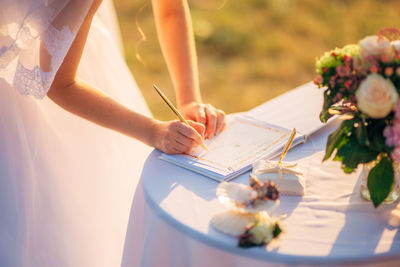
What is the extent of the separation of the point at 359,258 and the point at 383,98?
36 centimetres

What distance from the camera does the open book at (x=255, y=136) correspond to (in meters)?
1.31

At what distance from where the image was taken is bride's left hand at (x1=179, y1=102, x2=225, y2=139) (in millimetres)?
1507

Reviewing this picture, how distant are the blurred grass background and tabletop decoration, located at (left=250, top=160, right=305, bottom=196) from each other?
7.47 feet

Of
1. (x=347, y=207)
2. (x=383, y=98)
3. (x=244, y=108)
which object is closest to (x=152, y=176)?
(x=347, y=207)

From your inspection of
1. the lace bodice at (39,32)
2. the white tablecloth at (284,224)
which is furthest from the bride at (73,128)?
the white tablecloth at (284,224)

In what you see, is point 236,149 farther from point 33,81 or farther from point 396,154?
point 33,81

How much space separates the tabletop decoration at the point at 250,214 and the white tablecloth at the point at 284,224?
2cm

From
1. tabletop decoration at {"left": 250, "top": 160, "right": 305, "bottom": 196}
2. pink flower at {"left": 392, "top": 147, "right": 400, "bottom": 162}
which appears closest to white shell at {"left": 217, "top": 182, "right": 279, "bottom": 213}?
tabletop decoration at {"left": 250, "top": 160, "right": 305, "bottom": 196}

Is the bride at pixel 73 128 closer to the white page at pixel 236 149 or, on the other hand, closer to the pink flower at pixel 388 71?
the white page at pixel 236 149

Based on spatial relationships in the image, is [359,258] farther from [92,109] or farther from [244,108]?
[244,108]

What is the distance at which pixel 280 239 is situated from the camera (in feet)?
3.39

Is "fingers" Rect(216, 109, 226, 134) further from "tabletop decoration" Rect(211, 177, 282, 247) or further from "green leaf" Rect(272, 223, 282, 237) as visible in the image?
"green leaf" Rect(272, 223, 282, 237)

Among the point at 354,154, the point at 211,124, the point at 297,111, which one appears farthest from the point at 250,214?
the point at 297,111

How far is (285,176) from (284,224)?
0.15 meters
